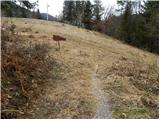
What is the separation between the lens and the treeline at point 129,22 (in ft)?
87.8

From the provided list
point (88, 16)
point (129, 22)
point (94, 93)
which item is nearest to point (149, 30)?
point (129, 22)

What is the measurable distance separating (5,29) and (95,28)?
27984mm

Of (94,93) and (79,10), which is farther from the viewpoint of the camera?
(79,10)

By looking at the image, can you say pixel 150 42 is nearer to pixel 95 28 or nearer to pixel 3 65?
pixel 95 28

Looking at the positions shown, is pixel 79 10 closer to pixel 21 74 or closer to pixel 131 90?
pixel 131 90

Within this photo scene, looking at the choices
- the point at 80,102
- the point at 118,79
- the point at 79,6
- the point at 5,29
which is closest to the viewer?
the point at 80,102

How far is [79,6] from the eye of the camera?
40125mm

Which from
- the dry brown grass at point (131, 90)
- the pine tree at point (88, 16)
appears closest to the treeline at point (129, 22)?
the pine tree at point (88, 16)

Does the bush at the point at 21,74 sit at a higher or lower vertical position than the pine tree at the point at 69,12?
lower

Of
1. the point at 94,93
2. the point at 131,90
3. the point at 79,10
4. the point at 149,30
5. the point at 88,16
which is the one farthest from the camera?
the point at 79,10

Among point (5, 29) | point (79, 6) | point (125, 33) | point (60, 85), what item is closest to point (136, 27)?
point (125, 33)

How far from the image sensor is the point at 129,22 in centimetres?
3017

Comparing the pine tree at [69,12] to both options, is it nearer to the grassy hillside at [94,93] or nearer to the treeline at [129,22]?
the treeline at [129,22]

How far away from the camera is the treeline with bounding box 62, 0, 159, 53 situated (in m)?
26.8
